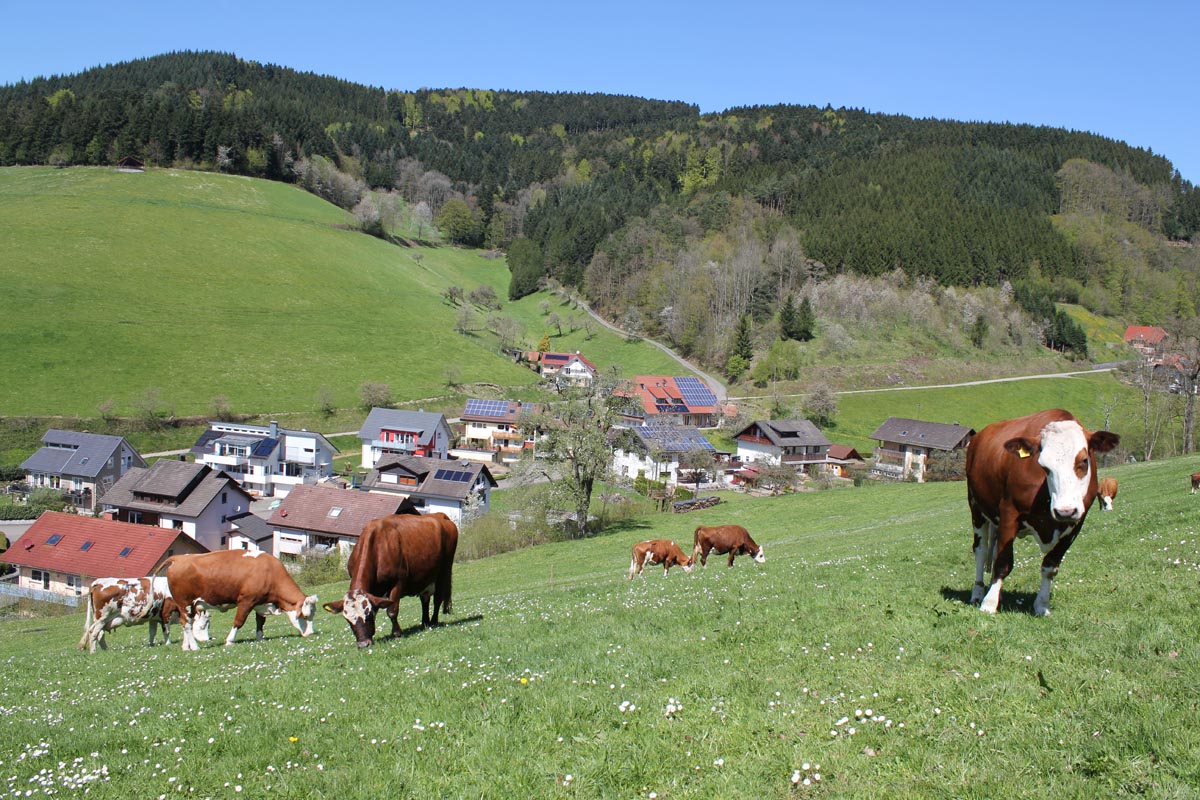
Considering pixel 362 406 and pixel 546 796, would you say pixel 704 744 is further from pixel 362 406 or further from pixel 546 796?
pixel 362 406

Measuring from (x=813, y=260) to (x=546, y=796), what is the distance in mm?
153533

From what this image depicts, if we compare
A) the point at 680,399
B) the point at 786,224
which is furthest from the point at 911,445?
the point at 786,224

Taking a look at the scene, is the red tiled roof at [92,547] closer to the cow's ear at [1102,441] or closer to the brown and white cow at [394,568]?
the brown and white cow at [394,568]

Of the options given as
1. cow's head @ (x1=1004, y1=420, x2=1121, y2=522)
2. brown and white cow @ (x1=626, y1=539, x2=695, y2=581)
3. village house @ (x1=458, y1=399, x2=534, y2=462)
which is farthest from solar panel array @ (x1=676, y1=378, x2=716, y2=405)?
cow's head @ (x1=1004, y1=420, x2=1121, y2=522)

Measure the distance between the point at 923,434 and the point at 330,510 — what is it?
223 ft

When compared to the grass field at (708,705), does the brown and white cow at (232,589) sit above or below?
below

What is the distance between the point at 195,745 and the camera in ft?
28.2

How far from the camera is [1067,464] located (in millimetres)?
9062

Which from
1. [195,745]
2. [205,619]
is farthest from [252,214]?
[195,745]

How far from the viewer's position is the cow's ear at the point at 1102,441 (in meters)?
9.37

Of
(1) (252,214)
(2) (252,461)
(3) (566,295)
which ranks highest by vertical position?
(1) (252,214)

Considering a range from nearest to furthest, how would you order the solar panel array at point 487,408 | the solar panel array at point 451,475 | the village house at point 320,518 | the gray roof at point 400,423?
the village house at point 320,518, the solar panel array at point 451,475, the gray roof at point 400,423, the solar panel array at point 487,408

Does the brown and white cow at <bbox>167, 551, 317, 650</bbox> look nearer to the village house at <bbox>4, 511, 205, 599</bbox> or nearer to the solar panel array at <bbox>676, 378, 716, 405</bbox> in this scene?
the village house at <bbox>4, 511, 205, 599</bbox>

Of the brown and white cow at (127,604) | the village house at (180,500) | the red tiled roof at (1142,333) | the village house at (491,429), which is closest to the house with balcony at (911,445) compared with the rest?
the village house at (491,429)
